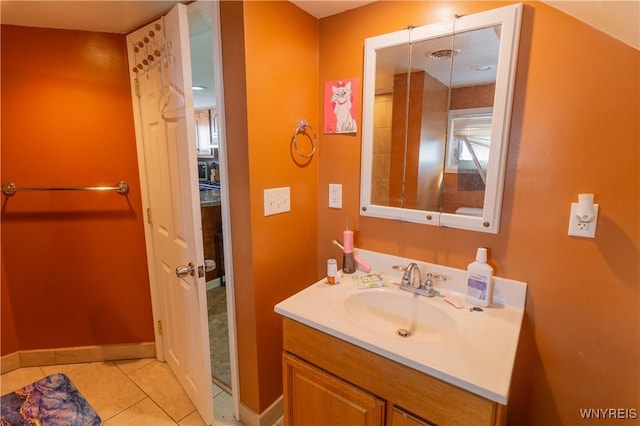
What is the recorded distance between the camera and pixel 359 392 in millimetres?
1014

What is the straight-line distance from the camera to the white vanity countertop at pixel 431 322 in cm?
83

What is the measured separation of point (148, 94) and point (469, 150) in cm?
154

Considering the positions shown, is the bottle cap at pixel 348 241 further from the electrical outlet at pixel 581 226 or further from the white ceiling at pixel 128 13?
the white ceiling at pixel 128 13

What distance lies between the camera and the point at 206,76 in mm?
2855

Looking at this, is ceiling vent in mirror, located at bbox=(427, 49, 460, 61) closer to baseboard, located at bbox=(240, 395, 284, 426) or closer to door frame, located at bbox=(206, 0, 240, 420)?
door frame, located at bbox=(206, 0, 240, 420)

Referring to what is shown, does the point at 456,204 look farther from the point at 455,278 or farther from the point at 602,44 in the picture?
the point at 602,44

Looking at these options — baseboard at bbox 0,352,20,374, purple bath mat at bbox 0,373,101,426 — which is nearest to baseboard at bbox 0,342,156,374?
baseboard at bbox 0,352,20,374

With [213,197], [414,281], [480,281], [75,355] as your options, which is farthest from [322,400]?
[213,197]

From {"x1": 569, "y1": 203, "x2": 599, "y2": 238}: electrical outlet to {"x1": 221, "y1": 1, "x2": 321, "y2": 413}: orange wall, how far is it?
1.03 metres

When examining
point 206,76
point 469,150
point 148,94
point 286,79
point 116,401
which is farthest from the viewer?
point 206,76

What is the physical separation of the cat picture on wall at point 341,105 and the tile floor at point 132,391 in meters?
1.49

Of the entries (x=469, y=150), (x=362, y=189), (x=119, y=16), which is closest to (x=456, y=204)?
(x=469, y=150)

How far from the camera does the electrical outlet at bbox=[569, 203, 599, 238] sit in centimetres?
98

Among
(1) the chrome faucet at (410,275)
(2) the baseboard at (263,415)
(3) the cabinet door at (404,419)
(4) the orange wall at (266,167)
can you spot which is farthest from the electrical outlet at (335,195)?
(2) the baseboard at (263,415)
